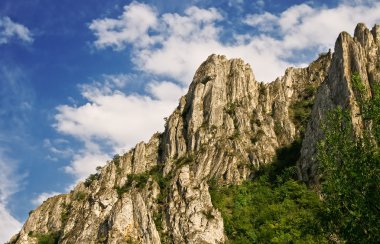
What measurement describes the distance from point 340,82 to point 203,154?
161 feet

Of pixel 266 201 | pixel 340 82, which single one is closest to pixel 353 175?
pixel 266 201

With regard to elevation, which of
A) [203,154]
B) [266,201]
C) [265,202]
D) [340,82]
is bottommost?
[265,202]

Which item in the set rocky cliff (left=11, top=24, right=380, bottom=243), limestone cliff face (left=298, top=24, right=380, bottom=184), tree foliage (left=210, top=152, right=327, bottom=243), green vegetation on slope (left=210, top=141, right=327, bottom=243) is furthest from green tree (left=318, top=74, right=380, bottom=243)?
limestone cliff face (left=298, top=24, right=380, bottom=184)

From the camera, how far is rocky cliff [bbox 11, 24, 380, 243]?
116m

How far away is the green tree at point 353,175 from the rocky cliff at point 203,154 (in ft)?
263

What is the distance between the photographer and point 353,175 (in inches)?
1125

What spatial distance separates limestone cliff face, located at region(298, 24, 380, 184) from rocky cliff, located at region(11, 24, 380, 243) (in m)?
0.36

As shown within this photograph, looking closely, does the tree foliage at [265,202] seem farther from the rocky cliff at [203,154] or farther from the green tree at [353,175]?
the green tree at [353,175]

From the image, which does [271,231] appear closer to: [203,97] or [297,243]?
[297,243]

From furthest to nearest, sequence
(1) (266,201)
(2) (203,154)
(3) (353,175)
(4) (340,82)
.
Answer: (2) (203,154)
(4) (340,82)
(1) (266,201)
(3) (353,175)

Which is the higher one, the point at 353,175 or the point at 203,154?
the point at 203,154

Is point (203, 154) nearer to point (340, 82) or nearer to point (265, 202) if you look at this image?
point (265, 202)

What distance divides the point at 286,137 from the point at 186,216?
64208 mm

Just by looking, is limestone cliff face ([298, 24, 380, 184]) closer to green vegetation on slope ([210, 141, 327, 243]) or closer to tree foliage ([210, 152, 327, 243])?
tree foliage ([210, 152, 327, 243])
